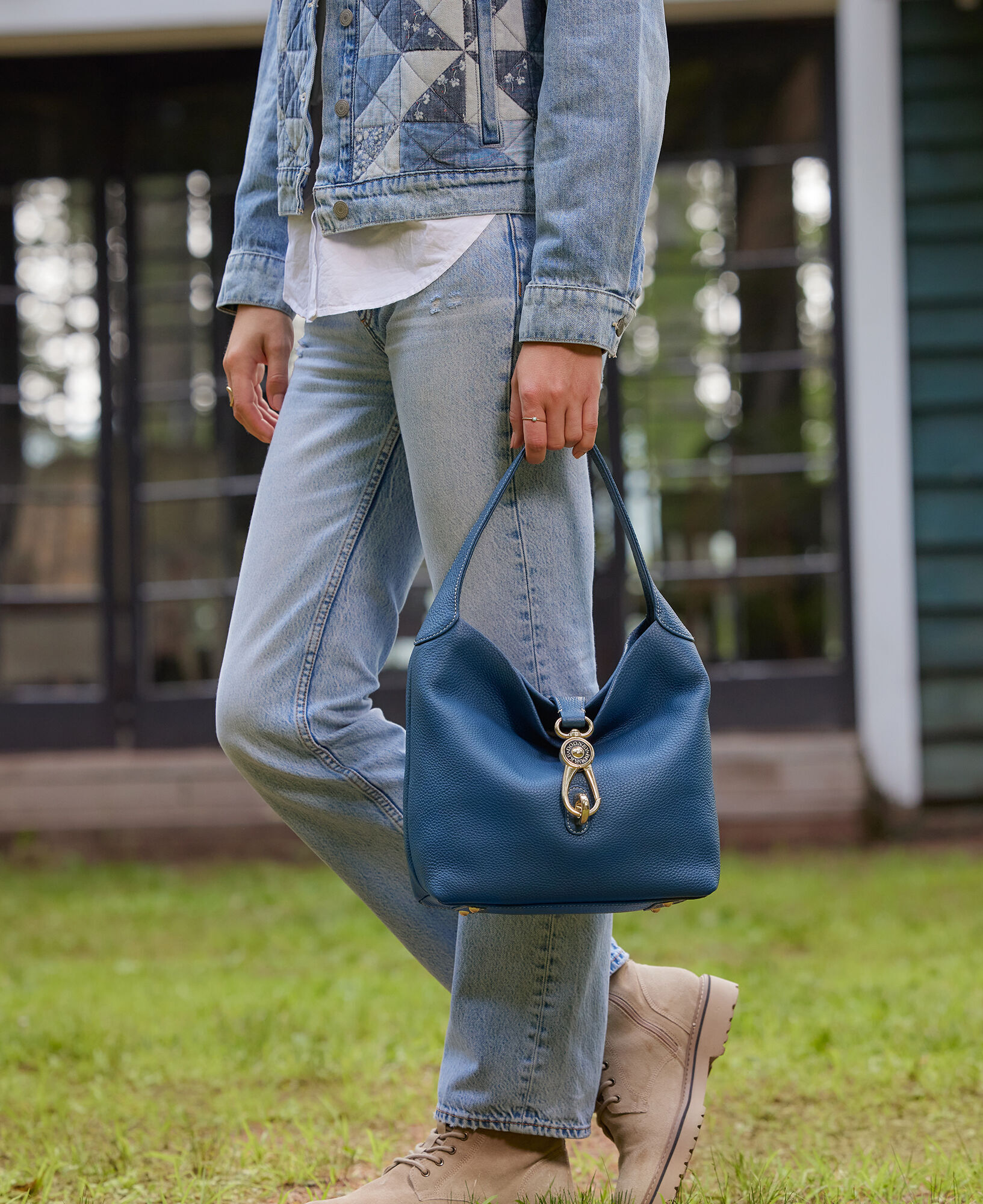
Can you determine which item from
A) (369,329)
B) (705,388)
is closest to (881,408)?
(705,388)

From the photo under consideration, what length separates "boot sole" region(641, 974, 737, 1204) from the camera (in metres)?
1.39

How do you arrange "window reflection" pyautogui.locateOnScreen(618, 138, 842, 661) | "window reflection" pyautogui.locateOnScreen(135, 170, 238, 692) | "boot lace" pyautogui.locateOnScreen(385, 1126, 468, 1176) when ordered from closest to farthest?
"boot lace" pyautogui.locateOnScreen(385, 1126, 468, 1176) → "window reflection" pyautogui.locateOnScreen(618, 138, 842, 661) → "window reflection" pyautogui.locateOnScreen(135, 170, 238, 692)

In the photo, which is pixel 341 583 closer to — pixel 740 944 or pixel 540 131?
pixel 540 131

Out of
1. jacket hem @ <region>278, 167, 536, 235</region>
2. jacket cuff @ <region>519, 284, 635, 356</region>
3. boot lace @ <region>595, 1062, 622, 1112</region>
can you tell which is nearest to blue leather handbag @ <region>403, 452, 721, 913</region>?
jacket cuff @ <region>519, 284, 635, 356</region>

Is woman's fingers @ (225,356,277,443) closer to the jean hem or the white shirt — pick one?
the white shirt

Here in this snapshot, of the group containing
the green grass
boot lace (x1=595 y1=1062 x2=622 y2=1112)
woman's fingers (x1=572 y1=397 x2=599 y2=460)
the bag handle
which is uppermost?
woman's fingers (x1=572 y1=397 x2=599 y2=460)

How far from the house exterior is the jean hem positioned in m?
2.88

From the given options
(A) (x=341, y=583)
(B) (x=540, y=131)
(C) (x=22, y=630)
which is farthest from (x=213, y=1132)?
(C) (x=22, y=630)

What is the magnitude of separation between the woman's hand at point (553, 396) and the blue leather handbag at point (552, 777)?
0.10ft

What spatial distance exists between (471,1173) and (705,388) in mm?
3331

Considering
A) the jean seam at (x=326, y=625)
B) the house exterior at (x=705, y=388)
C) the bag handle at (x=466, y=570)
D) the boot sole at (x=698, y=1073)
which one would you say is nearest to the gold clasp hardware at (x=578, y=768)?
the bag handle at (x=466, y=570)

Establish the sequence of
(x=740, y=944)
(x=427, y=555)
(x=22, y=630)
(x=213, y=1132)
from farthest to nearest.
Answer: (x=22, y=630), (x=740, y=944), (x=213, y=1132), (x=427, y=555)

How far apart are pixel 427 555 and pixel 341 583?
0.11 m

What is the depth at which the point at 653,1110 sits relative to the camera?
4.68 feet
